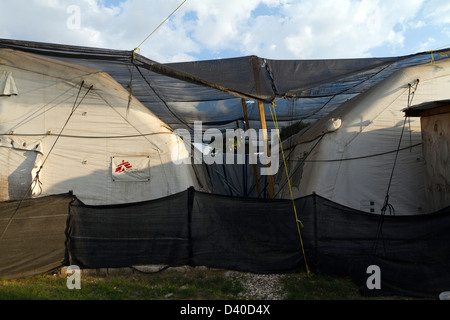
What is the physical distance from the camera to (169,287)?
555 centimetres

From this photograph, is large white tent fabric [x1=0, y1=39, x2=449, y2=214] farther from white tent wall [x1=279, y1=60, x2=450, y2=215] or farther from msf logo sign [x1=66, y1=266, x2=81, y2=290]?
msf logo sign [x1=66, y1=266, x2=81, y2=290]

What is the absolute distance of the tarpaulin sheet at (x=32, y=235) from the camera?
600 centimetres

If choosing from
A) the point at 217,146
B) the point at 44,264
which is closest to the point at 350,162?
the point at 44,264

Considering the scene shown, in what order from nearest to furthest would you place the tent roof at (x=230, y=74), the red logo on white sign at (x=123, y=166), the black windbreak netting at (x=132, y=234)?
1. the black windbreak netting at (x=132, y=234)
2. the tent roof at (x=230, y=74)
3. the red logo on white sign at (x=123, y=166)

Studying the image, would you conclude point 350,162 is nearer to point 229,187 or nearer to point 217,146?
point 229,187

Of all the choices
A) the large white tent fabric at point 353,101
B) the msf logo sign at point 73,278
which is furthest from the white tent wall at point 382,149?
the msf logo sign at point 73,278

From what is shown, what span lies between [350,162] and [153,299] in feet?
17.2

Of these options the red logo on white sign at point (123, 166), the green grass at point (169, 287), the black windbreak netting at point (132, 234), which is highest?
the red logo on white sign at point (123, 166)

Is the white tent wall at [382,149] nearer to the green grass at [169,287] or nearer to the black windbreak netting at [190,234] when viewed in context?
the black windbreak netting at [190,234]

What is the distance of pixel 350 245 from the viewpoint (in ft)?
18.6

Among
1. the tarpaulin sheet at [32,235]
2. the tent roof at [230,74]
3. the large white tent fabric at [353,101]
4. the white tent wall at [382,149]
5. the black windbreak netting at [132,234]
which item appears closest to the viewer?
the tarpaulin sheet at [32,235]

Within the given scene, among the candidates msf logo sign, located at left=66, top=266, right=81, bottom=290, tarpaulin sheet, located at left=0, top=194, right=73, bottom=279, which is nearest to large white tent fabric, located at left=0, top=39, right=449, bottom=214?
tarpaulin sheet, located at left=0, top=194, right=73, bottom=279

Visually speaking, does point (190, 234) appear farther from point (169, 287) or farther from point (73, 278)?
point (73, 278)

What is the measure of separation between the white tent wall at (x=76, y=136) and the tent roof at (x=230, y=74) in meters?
0.76
